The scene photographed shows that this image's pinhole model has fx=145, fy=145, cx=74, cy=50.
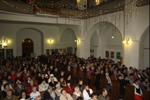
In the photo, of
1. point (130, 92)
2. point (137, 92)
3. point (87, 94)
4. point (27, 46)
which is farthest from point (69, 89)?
point (27, 46)

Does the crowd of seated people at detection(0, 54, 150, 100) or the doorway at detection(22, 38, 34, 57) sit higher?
the doorway at detection(22, 38, 34, 57)

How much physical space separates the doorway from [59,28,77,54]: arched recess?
13.0ft

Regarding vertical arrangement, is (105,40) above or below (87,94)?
above

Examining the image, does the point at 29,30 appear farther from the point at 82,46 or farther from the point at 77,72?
the point at 77,72

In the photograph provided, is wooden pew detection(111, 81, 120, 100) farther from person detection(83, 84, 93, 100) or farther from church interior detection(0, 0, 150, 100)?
person detection(83, 84, 93, 100)

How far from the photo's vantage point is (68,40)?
20.9 metres

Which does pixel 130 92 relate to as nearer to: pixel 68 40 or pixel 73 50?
pixel 68 40

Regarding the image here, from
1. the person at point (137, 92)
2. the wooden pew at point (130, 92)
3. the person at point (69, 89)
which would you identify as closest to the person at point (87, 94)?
the person at point (69, 89)

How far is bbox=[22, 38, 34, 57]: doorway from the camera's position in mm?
18109

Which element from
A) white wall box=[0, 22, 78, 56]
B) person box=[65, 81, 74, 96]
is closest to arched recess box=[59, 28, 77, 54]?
white wall box=[0, 22, 78, 56]

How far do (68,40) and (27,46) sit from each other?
5.78m

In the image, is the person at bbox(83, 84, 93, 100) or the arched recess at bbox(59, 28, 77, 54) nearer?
the person at bbox(83, 84, 93, 100)

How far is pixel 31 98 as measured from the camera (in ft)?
18.3

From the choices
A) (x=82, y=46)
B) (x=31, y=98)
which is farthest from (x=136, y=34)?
(x=31, y=98)
